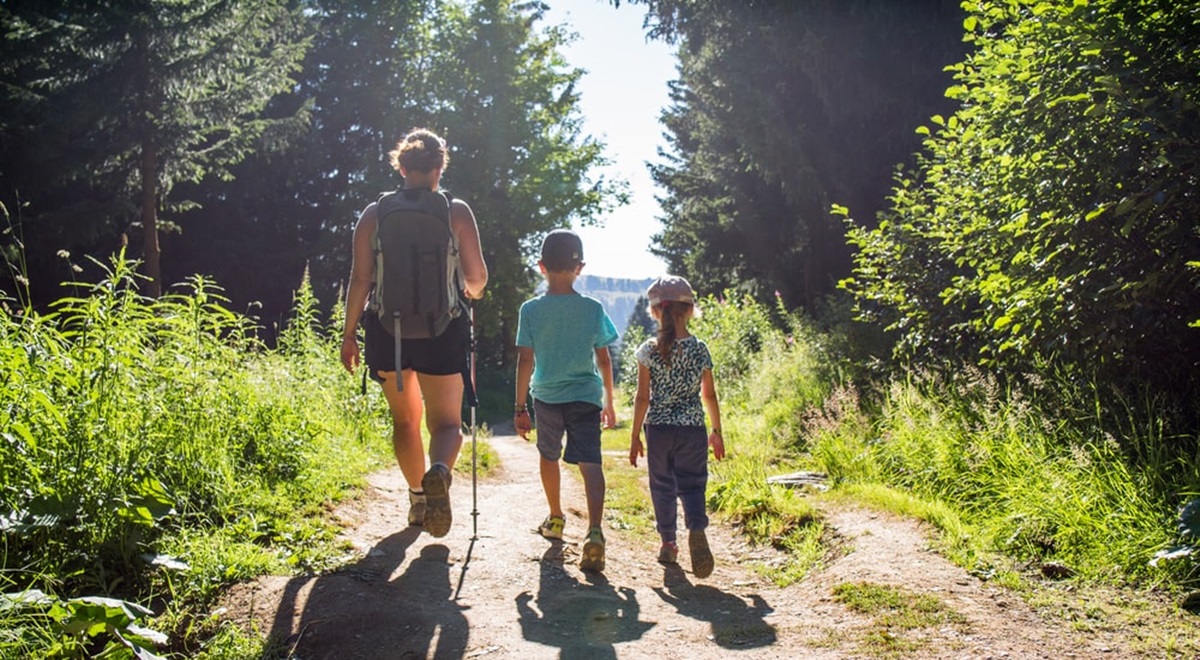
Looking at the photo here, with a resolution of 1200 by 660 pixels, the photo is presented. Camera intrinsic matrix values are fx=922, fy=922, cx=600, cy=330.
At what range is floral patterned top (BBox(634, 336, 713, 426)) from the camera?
528 cm

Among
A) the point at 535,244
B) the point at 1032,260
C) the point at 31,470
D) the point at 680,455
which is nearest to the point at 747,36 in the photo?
the point at 1032,260

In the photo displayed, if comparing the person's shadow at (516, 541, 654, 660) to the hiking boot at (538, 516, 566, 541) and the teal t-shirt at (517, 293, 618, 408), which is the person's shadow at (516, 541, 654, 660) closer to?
the hiking boot at (538, 516, 566, 541)

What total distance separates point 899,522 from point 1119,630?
194 cm

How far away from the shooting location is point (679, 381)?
529 cm

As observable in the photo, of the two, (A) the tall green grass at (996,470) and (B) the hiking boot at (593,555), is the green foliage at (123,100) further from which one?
(B) the hiking boot at (593,555)

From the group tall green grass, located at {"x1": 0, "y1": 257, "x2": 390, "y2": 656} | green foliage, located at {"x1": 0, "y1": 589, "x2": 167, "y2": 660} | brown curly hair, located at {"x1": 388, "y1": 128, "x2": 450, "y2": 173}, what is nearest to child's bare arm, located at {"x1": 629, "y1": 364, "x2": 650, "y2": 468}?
brown curly hair, located at {"x1": 388, "y1": 128, "x2": 450, "y2": 173}

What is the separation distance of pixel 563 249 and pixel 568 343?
0.53 m

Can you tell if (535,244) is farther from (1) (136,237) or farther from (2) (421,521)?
(2) (421,521)

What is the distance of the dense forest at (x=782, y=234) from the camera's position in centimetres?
461

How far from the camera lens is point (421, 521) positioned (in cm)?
538

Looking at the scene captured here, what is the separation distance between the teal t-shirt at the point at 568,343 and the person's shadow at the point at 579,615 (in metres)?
0.99

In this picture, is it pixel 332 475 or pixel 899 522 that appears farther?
pixel 332 475

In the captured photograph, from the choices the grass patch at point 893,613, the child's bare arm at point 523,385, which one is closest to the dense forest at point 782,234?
the grass patch at point 893,613

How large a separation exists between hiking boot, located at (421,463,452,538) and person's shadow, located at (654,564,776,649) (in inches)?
44.8
